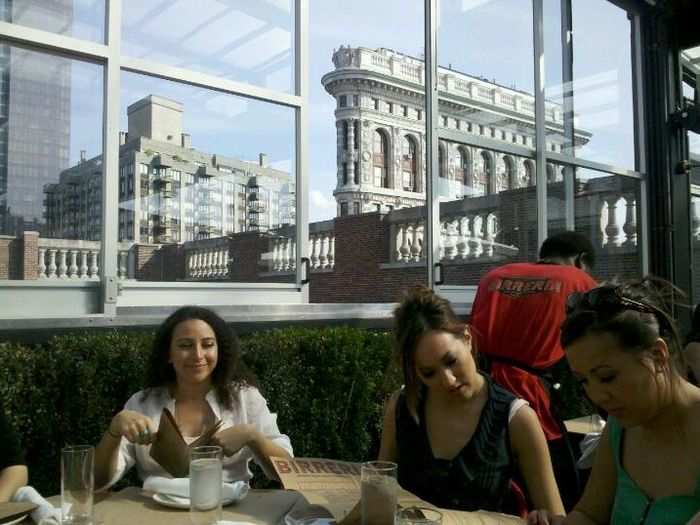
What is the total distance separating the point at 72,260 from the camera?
3.30m

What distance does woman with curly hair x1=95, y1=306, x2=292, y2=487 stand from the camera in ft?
5.68

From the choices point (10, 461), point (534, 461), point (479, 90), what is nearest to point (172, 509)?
point (10, 461)

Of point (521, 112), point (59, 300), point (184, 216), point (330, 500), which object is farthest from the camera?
point (521, 112)

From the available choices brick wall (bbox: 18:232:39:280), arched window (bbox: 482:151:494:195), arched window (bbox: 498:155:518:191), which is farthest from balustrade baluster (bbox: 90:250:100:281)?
arched window (bbox: 498:155:518:191)

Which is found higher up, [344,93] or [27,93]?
[344,93]

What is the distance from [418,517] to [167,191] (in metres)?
3.14

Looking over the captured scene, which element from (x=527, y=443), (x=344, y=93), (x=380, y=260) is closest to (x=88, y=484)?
(x=527, y=443)

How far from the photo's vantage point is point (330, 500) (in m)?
1.36

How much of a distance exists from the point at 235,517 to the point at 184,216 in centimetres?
288

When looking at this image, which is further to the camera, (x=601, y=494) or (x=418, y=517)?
(x=601, y=494)

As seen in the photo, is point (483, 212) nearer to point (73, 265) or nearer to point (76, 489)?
point (73, 265)

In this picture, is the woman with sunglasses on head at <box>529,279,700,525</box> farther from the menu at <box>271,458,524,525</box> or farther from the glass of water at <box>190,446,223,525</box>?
the glass of water at <box>190,446,223,525</box>

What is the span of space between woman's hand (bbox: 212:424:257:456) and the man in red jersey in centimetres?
126

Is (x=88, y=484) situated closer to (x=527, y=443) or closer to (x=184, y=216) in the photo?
(x=527, y=443)
